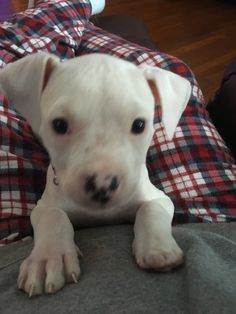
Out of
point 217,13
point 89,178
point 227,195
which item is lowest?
point 217,13

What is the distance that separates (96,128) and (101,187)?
11cm

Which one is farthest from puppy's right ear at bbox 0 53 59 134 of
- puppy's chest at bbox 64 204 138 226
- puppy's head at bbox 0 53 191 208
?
puppy's chest at bbox 64 204 138 226

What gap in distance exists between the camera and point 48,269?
862 millimetres

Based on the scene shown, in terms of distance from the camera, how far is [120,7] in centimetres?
364

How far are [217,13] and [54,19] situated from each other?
213cm

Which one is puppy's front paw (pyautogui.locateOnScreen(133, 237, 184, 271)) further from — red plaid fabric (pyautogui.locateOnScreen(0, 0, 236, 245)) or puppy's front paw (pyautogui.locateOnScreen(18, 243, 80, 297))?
red plaid fabric (pyautogui.locateOnScreen(0, 0, 236, 245))

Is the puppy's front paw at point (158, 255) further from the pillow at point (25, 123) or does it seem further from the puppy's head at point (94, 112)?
the pillow at point (25, 123)

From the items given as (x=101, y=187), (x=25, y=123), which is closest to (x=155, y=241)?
(x=101, y=187)

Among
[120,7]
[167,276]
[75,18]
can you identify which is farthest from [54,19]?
[120,7]

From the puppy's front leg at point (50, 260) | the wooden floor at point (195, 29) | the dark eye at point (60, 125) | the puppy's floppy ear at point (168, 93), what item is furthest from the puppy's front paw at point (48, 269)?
the wooden floor at point (195, 29)

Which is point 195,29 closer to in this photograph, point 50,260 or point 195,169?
point 195,169

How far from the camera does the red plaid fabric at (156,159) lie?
3.90 feet

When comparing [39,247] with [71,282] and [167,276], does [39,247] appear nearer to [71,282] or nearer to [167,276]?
[71,282]

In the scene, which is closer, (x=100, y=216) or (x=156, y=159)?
(x=100, y=216)
